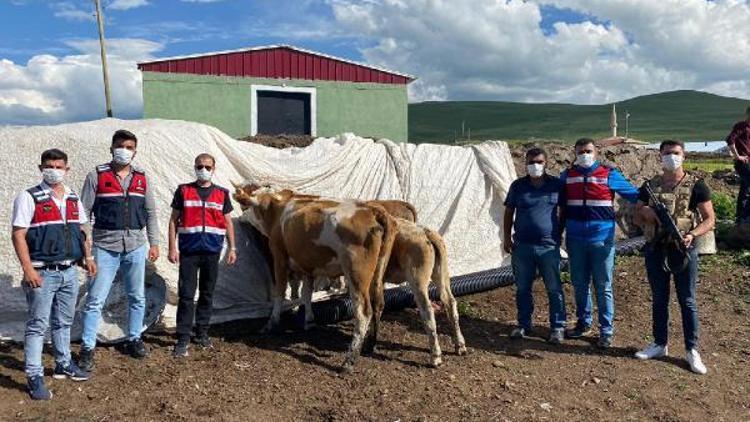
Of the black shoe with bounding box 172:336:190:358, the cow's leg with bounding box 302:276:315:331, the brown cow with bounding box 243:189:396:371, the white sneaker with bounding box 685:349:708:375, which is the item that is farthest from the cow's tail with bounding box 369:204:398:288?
the white sneaker with bounding box 685:349:708:375

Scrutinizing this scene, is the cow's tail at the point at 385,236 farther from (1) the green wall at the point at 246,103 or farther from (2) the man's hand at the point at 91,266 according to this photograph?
(1) the green wall at the point at 246,103

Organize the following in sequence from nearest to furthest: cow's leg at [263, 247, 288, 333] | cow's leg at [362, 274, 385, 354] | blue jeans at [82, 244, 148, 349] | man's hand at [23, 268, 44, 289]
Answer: man's hand at [23, 268, 44, 289] → blue jeans at [82, 244, 148, 349] → cow's leg at [362, 274, 385, 354] → cow's leg at [263, 247, 288, 333]

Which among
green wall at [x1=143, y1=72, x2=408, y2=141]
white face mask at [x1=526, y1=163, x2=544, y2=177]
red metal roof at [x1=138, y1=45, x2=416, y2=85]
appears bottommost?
white face mask at [x1=526, y1=163, x2=544, y2=177]

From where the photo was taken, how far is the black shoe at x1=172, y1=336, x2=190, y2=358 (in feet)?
19.6

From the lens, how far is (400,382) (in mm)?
5551

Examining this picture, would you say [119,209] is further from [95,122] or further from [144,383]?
[95,122]

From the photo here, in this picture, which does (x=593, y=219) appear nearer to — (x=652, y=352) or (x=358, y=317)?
(x=652, y=352)

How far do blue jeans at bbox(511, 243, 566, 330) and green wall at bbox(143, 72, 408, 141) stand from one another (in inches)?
470

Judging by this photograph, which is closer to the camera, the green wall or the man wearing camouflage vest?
the man wearing camouflage vest

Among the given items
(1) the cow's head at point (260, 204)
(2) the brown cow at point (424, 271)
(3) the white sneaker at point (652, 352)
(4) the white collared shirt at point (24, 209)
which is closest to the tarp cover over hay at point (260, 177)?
(1) the cow's head at point (260, 204)

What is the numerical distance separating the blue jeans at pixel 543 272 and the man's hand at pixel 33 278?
4452 mm

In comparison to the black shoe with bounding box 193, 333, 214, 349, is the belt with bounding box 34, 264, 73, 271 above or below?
above

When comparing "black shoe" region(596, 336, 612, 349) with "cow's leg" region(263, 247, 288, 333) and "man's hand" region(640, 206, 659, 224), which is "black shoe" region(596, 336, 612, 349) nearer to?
"man's hand" region(640, 206, 659, 224)

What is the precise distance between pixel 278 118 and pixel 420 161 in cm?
901
